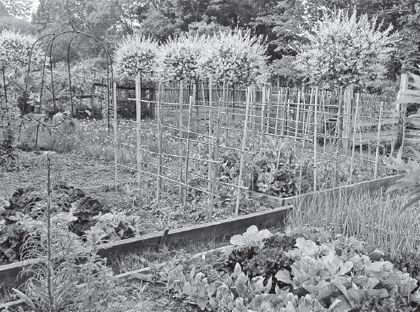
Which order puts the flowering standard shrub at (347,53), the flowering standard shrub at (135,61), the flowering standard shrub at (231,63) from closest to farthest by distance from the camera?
the flowering standard shrub at (347,53) → the flowering standard shrub at (231,63) → the flowering standard shrub at (135,61)

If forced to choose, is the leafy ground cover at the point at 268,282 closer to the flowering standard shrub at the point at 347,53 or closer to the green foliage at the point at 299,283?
the green foliage at the point at 299,283

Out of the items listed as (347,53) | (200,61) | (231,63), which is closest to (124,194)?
(347,53)

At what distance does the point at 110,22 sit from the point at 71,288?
3172cm

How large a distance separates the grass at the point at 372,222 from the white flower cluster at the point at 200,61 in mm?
7763

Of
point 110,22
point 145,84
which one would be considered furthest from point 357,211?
point 110,22

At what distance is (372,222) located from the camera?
4.14m

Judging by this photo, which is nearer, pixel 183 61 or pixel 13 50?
pixel 13 50

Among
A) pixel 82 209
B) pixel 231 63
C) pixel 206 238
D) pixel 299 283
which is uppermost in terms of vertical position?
pixel 231 63

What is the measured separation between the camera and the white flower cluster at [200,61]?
→ 13609mm

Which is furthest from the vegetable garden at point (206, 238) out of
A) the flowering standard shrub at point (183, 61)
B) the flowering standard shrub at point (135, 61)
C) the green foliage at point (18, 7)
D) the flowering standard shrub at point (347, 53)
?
the green foliage at point (18, 7)

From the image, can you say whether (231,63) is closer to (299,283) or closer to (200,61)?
(200,61)

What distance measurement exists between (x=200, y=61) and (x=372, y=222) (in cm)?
1062

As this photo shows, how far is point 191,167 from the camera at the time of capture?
20.6ft

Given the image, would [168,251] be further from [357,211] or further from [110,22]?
[110,22]
